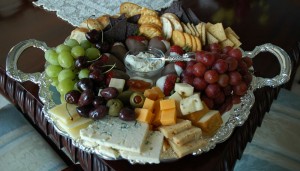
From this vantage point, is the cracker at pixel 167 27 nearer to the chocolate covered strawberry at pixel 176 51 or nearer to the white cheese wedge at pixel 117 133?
the chocolate covered strawberry at pixel 176 51

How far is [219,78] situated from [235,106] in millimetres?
94

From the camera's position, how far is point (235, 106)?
848 mm

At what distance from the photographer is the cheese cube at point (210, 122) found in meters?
0.76

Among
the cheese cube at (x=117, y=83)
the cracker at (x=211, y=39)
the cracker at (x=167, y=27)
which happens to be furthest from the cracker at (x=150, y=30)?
the cheese cube at (x=117, y=83)

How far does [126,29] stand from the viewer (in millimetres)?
1013

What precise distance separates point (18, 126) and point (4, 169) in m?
0.16

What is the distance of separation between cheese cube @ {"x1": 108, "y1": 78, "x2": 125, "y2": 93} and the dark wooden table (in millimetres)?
170

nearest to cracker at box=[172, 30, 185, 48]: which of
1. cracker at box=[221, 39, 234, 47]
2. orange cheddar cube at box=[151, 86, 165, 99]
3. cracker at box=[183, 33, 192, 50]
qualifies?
cracker at box=[183, 33, 192, 50]

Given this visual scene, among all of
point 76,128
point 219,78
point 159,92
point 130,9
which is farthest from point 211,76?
point 130,9

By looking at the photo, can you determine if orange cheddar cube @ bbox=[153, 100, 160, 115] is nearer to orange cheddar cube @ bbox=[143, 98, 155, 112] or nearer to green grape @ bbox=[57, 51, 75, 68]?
orange cheddar cube @ bbox=[143, 98, 155, 112]

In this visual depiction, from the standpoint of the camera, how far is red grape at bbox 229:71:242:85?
81cm

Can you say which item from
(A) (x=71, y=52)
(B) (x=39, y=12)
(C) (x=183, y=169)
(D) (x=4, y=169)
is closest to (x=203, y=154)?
(C) (x=183, y=169)

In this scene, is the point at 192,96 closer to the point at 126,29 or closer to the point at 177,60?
the point at 177,60

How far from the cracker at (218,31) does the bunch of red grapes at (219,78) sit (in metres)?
0.16
